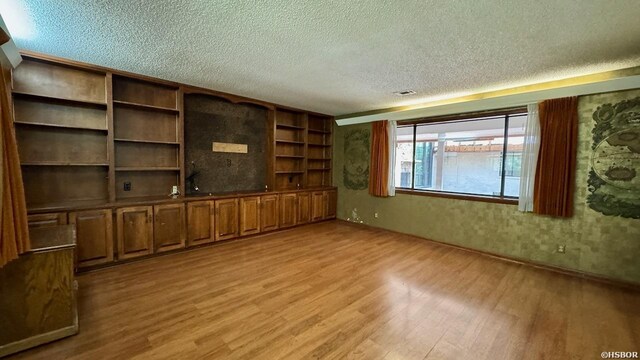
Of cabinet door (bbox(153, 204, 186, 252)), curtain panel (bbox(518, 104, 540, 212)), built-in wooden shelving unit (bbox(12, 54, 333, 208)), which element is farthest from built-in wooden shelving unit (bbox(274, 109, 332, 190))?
curtain panel (bbox(518, 104, 540, 212))

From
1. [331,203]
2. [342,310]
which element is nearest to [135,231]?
[342,310]

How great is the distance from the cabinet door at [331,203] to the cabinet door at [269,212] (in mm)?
1436

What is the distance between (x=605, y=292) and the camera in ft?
9.05

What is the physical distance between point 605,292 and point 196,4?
4.91 m

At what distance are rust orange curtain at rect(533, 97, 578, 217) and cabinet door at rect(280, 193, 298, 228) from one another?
3.93 metres

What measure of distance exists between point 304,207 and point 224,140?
6.97 ft

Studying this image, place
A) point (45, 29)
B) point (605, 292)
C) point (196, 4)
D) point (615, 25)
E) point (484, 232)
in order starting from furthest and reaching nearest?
point (484, 232), point (605, 292), point (45, 29), point (615, 25), point (196, 4)

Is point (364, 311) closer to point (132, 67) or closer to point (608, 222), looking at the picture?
point (608, 222)

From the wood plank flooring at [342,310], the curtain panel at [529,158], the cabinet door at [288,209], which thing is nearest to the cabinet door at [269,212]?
the cabinet door at [288,209]

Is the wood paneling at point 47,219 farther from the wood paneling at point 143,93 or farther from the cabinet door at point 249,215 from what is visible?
the cabinet door at point 249,215

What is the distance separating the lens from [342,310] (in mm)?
2320

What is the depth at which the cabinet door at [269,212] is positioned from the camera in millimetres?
4680

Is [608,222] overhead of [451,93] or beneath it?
beneath

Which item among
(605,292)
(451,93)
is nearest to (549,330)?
(605,292)
